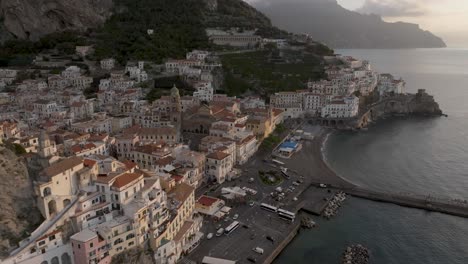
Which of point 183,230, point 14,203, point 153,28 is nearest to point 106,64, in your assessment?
point 153,28

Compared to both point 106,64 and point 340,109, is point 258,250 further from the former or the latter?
point 106,64

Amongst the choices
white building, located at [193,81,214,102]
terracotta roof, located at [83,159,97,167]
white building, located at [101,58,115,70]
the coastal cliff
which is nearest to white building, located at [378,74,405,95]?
the coastal cliff

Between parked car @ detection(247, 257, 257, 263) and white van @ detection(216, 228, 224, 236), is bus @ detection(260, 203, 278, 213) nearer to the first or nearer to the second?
white van @ detection(216, 228, 224, 236)

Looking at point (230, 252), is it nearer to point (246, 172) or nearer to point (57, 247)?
point (57, 247)

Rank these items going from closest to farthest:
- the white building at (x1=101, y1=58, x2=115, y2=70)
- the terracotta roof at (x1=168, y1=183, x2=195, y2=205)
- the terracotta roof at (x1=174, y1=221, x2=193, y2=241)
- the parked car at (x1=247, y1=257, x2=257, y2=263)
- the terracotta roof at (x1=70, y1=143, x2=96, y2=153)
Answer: the parked car at (x1=247, y1=257, x2=257, y2=263) → the terracotta roof at (x1=174, y1=221, x2=193, y2=241) → the terracotta roof at (x1=168, y1=183, x2=195, y2=205) → the terracotta roof at (x1=70, y1=143, x2=96, y2=153) → the white building at (x1=101, y1=58, x2=115, y2=70)

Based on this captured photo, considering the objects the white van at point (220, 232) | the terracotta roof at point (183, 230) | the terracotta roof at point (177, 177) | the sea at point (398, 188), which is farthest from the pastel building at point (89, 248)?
the sea at point (398, 188)

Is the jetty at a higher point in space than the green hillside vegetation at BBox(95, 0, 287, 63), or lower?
lower

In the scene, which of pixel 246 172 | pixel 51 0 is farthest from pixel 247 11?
pixel 246 172
